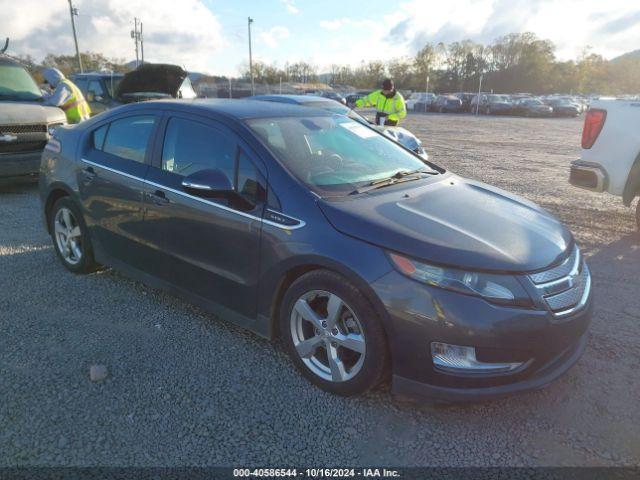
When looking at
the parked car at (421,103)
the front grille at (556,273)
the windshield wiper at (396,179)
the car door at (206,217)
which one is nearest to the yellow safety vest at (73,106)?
the car door at (206,217)

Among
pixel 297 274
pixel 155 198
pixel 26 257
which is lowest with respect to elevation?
pixel 26 257

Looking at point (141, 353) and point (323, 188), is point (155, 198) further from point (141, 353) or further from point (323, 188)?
point (323, 188)

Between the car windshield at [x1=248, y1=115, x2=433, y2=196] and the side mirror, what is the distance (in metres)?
0.36

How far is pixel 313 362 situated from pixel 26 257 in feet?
11.6

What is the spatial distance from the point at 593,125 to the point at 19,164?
7741 millimetres

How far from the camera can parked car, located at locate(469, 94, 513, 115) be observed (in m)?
37.8

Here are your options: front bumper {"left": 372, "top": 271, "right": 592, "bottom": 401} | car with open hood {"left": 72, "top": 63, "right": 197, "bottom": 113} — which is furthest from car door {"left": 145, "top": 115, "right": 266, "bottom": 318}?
car with open hood {"left": 72, "top": 63, "right": 197, "bottom": 113}

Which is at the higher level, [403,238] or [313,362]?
[403,238]

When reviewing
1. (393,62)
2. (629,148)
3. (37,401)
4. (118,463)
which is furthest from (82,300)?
(393,62)

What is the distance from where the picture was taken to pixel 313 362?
2.87m

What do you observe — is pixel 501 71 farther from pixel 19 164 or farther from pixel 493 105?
pixel 19 164

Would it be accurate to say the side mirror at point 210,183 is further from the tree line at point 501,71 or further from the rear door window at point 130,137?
the tree line at point 501,71

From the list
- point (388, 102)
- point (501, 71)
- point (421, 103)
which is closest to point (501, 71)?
point (501, 71)

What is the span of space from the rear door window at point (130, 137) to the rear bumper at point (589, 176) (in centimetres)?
476
